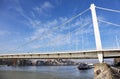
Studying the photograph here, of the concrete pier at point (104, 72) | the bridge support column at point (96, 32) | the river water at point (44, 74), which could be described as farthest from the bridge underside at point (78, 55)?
the river water at point (44, 74)

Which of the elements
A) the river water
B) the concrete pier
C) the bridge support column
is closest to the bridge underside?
the bridge support column

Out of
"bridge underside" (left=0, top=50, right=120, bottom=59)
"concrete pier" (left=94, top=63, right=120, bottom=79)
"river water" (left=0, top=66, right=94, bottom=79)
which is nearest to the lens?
"concrete pier" (left=94, top=63, right=120, bottom=79)

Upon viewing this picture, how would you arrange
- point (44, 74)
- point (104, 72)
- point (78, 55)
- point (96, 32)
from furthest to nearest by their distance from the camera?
1. point (44, 74)
2. point (78, 55)
3. point (96, 32)
4. point (104, 72)

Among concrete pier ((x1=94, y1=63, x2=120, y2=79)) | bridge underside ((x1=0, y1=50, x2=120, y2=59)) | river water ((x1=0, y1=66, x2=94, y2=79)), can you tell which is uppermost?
bridge underside ((x1=0, y1=50, x2=120, y2=59))

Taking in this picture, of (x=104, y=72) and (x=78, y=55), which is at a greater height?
(x=78, y=55)

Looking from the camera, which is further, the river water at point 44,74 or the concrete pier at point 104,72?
the river water at point 44,74

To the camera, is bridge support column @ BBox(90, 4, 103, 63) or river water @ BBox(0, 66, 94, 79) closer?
bridge support column @ BBox(90, 4, 103, 63)

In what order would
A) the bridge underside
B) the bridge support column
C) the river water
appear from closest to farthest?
the bridge support column → the bridge underside → the river water

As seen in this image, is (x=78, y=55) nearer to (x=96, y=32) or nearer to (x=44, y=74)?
(x=96, y=32)

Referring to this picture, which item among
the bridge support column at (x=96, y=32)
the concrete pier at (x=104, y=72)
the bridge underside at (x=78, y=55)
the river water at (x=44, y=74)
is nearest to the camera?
the concrete pier at (x=104, y=72)

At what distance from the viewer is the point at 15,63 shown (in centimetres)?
18712

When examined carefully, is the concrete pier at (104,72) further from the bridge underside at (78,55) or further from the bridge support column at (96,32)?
the bridge underside at (78,55)

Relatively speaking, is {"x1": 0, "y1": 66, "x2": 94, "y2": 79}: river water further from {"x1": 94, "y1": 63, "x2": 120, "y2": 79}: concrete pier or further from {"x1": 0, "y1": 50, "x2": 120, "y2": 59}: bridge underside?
{"x1": 94, "y1": 63, "x2": 120, "y2": 79}: concrete pier

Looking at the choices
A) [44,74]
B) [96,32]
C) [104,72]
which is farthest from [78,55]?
[44,74]
